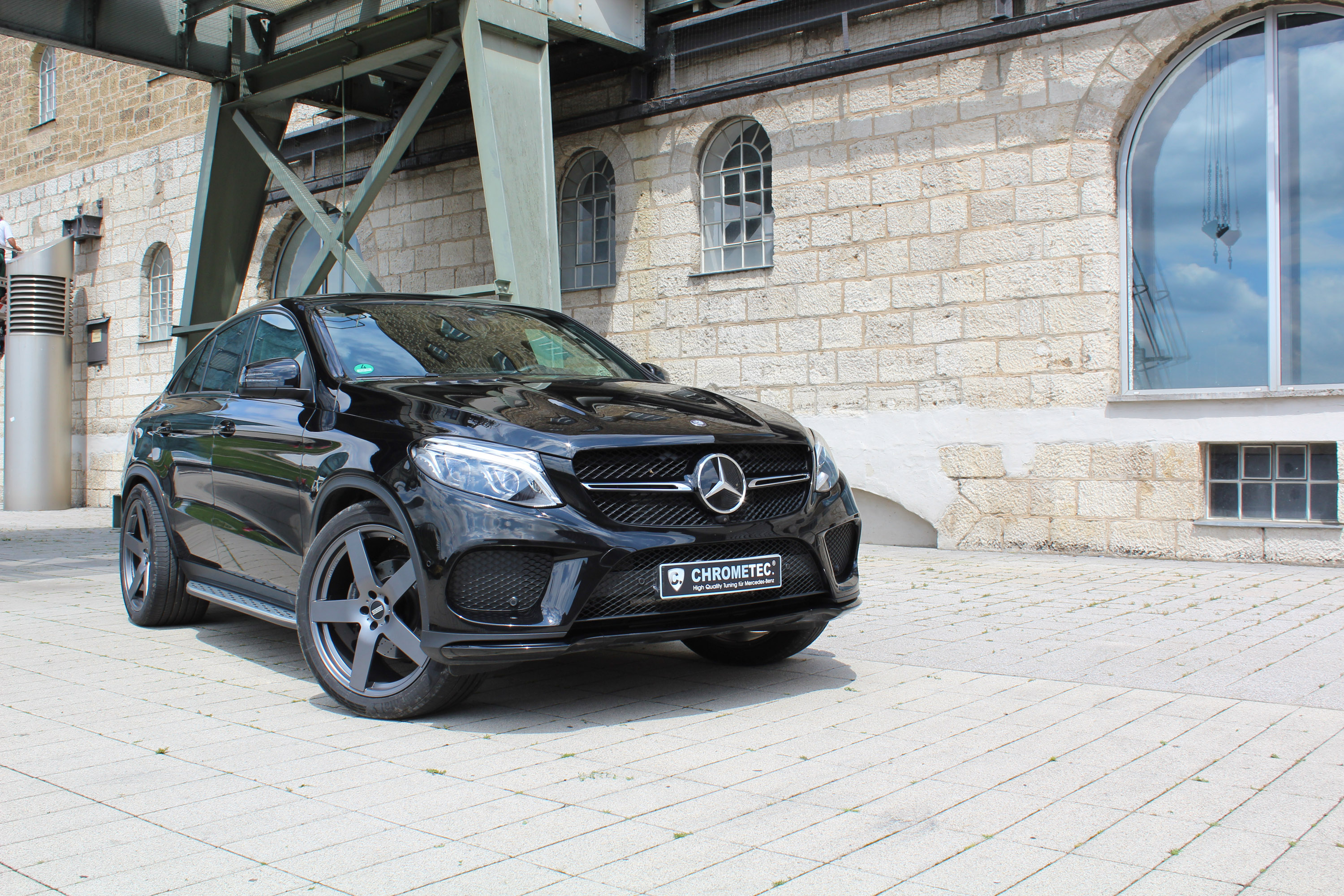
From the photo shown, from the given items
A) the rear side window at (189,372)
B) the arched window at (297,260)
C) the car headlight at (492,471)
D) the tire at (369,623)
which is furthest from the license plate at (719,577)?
the arched window at (297,260)

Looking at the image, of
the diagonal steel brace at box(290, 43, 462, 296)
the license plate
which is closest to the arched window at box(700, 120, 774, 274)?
the diagonal steel brace at box(290, 43, 462, 296)

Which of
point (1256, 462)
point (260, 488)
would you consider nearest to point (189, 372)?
point (260, 488)

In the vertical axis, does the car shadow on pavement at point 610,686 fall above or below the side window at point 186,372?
below

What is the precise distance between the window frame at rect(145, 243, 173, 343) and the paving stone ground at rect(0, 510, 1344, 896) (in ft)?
39.6

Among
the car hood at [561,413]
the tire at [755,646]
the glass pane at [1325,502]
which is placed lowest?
the tire at [755,646]

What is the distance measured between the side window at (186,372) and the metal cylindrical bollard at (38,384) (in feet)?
42.2

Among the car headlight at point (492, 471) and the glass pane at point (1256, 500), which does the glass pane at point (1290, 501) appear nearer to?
the glass pane at point (1256, 500)

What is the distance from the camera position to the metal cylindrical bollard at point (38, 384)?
56.9 ft

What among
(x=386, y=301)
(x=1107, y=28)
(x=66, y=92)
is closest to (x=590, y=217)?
(x=1107, y=28)

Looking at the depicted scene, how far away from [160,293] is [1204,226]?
1443 centimetres

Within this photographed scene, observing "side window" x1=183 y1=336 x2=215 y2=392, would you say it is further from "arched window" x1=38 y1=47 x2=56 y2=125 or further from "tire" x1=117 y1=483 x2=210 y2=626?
"arched window" x1=38 y1=47 x2=56 y2=125

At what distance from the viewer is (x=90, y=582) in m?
8.23

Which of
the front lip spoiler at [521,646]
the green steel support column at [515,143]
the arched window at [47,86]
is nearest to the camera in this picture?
the front lip spoiler at [521,646]

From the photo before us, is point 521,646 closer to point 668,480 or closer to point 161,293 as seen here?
point 668,480
